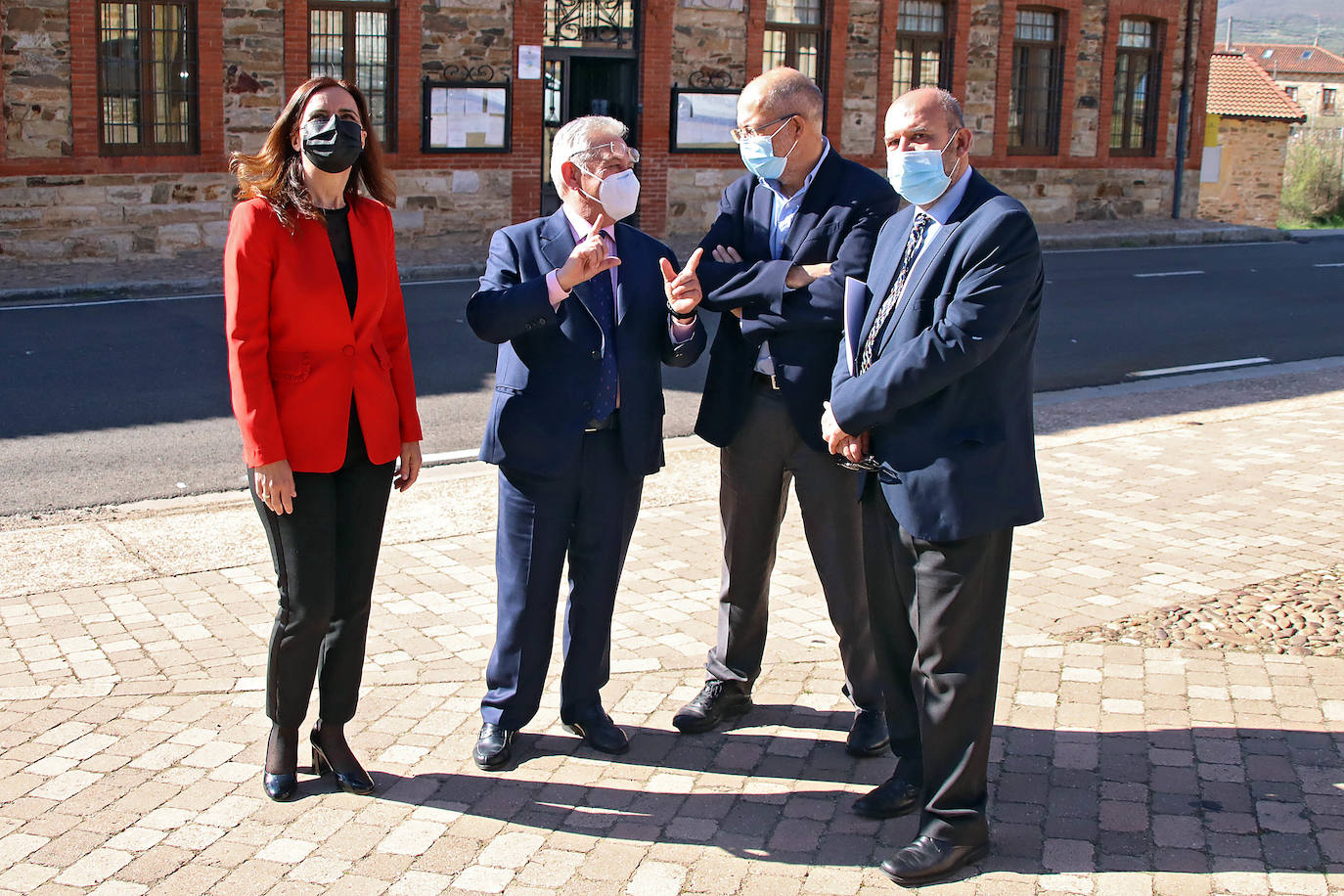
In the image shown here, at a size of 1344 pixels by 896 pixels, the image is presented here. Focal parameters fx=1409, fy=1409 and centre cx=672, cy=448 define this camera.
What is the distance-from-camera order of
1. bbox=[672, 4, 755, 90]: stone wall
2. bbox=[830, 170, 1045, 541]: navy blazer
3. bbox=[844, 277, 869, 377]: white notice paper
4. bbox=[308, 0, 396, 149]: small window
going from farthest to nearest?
bbox=[672, 4, 755, 90]: stone wall → bbox=[308, 0, 396, 149]: small window → bbox=[844, 277, 869, 377]: white notice paper → bbox=[830, 170, 1045, 541]: navy blazer

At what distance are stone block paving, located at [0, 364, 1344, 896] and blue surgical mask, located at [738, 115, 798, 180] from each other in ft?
6.12

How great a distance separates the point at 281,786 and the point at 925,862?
1892mm

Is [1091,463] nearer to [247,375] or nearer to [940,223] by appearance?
[940,223]

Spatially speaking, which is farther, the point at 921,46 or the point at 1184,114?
the point at 1184,114

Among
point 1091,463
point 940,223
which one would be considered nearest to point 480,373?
point 1091,463

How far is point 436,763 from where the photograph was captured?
4473 millimetres

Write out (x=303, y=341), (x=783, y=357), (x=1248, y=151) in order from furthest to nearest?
(x=1248, y=151)
(x=783, y=357)
(x=303, y=341)

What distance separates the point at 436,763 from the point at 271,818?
1.90 ft

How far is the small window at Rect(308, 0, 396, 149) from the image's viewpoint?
18.9m

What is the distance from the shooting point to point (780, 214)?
464cm

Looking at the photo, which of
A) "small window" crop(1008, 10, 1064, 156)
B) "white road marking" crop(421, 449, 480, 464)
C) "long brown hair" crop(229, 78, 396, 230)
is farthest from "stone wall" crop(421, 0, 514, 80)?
"long brown hair" crop(229, 78, 396, 230)

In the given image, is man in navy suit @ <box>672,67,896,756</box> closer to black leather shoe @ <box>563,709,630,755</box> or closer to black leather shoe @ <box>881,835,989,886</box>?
black leather shoe @ <box>563,709,630,755</box>

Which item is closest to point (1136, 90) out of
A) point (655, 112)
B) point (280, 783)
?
point (655, 112)

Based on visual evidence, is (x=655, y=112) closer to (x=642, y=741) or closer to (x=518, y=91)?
(x=518, y=91)
